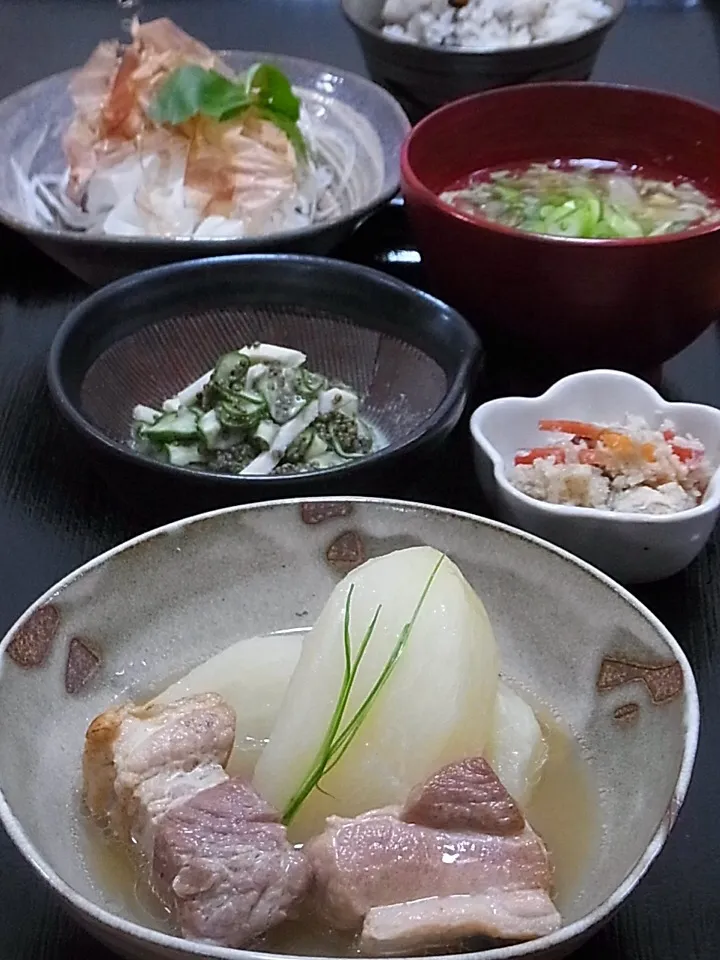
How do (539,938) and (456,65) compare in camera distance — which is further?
(456,65)

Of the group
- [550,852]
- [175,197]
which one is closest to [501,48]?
[175,197]

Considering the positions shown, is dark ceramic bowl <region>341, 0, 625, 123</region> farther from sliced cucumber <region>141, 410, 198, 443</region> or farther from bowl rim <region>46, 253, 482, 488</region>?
sliced cucumber <region>141, 410, 198, 443</region>

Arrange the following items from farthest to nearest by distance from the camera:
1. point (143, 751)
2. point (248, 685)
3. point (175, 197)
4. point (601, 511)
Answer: point (175, 197)
point (601, 511)
point (248, 685)
point (143, 751)

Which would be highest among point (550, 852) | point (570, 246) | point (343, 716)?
point (570, 246)

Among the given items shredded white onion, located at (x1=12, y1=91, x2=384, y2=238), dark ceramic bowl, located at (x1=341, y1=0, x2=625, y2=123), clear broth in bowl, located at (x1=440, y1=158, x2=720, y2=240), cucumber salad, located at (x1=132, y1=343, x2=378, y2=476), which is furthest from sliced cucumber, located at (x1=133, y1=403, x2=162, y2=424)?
dark ceramic bowl, located at (x1=341, y1=0, x2=625, y2=123)

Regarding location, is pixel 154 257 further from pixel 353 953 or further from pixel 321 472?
pixel 353 953

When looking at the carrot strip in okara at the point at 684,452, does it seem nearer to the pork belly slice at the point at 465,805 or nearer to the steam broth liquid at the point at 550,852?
the steam broth liquid at the point at 550,852

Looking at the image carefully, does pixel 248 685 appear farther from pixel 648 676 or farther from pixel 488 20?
pixel 488 20
